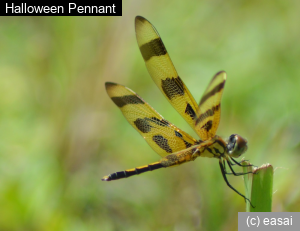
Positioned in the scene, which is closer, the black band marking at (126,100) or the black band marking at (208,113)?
the black band marking at (208,113)

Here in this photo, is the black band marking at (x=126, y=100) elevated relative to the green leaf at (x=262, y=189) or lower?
elevated

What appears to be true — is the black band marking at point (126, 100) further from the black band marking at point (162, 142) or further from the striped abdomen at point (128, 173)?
the striped abdomen at point (128, 173)

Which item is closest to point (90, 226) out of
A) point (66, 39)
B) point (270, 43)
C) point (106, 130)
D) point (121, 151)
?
point (121, 151)

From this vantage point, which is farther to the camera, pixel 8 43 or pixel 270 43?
pixel 8 43

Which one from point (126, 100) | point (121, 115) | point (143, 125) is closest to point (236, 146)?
point (143, 125)

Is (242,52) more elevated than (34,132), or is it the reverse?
(242,52)

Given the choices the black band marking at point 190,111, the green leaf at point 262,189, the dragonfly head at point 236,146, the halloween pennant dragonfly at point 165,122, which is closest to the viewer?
the green leaf at point 262,189

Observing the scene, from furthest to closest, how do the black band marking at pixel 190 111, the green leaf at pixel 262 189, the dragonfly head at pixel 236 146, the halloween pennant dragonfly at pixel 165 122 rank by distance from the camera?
the black band marking at pixel 190 111 → the halloween pennant dragonfly at pixel 165 122 → the dragonfly head at pixel 236 146 → the green leaf at pixel 262 189

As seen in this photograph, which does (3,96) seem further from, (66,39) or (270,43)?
(270,43)

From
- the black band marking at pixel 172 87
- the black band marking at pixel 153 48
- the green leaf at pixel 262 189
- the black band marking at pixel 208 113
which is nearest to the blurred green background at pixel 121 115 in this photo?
the green leaf at pixel 262 189
